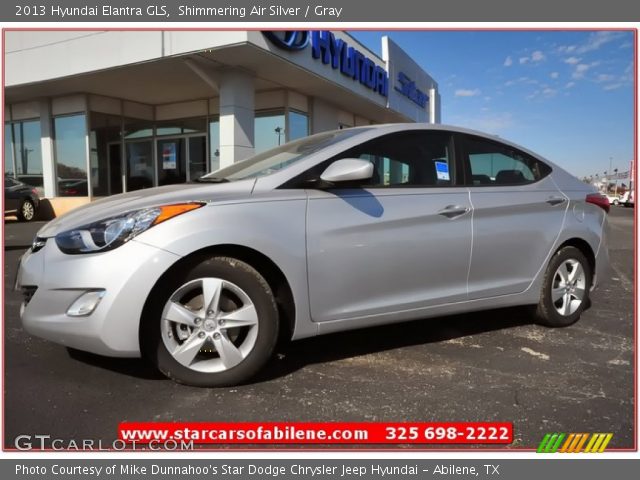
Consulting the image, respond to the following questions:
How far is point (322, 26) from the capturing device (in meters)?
3.17

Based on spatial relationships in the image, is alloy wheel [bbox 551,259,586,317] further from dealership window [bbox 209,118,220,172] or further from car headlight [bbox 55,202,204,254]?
dealership window [bbox 209,118,220,172]

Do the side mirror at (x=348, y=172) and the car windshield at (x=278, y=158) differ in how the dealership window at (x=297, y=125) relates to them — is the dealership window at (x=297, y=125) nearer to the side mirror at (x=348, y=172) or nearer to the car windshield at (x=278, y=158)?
the car windshield at (x=278, y=158)

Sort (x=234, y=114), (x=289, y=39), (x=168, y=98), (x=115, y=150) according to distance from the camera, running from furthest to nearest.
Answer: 1. (x=115, y=150)
2. (x=168, y=98)
3. (x=234, y=114)
4. (x=289, y=39)

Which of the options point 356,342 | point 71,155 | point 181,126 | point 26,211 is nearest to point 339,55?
point 181,126

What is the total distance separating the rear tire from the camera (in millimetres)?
12727


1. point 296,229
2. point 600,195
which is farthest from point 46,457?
point 600,195

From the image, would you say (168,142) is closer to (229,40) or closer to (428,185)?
(229,40)

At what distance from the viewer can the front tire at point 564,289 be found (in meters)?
3.66

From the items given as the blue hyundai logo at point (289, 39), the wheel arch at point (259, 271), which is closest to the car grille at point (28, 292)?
the wheel arch at point (259, 271)

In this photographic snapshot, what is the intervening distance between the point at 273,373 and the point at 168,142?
43.3ft

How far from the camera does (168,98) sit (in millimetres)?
13797

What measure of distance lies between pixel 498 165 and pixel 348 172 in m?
1.48

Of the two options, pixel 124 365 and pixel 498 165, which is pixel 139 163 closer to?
pixel 124 365

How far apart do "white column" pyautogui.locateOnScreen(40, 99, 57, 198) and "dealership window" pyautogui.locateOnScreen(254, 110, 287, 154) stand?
21.0 feet
